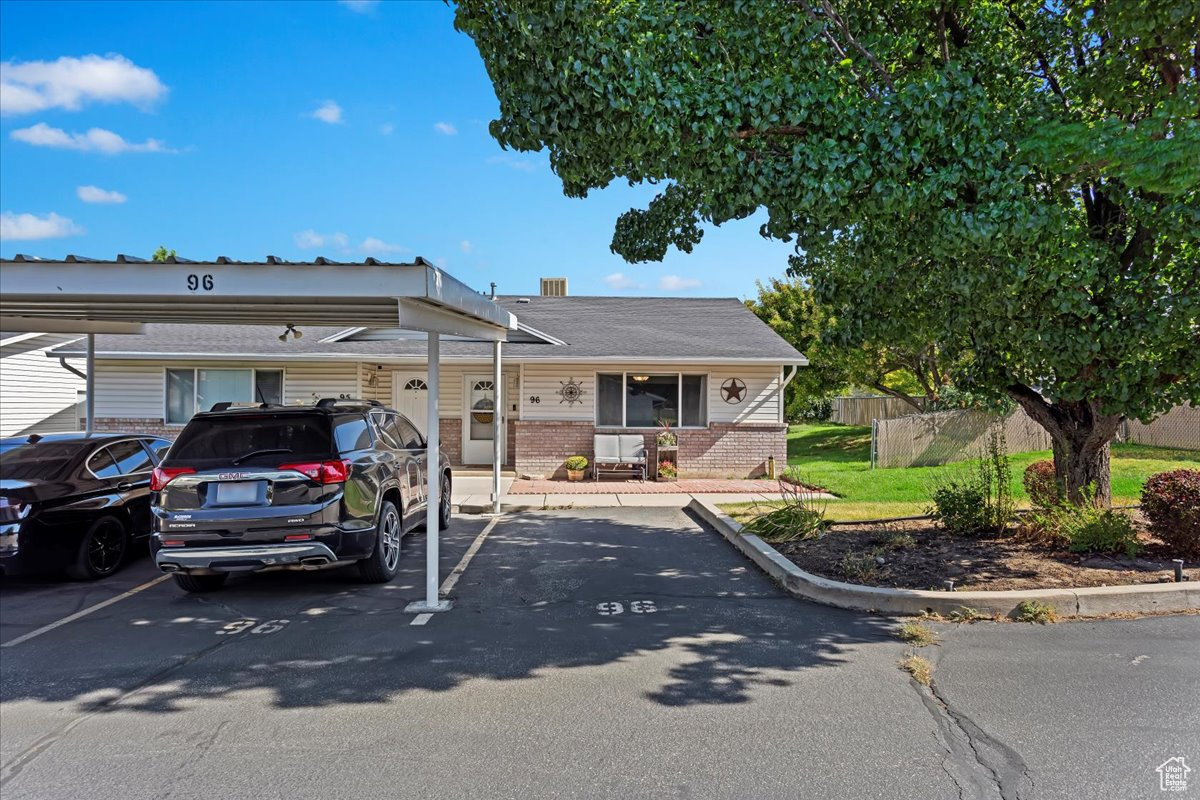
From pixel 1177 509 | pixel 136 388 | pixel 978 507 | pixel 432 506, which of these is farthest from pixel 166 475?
pixel 136 388

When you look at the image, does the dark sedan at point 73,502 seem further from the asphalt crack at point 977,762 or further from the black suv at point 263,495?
the asphalt crack at point 977,762

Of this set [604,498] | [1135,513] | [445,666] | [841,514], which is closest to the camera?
[445,666]

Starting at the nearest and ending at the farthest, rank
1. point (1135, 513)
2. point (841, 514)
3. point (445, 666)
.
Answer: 1. point (445, 666)
2. point (1135, 513)
3. point (841, 514)

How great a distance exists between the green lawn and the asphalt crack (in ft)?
19.5

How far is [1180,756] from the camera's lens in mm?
3594

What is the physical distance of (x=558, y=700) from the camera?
434 centimetres

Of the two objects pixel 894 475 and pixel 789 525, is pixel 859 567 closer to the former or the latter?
pixel 789 525

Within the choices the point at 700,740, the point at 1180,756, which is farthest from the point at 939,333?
the point at 700,740

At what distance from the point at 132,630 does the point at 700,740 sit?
472cm

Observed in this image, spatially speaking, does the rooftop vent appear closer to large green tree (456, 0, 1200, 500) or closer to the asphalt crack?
large green tree (456, 0, 1200, 500)

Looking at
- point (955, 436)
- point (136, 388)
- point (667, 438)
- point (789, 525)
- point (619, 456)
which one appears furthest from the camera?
point (955, 436)

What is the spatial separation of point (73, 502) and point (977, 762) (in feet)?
25.8

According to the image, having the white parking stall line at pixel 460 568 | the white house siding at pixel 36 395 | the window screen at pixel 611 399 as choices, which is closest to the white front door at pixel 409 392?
the window screen at pixel 611 399

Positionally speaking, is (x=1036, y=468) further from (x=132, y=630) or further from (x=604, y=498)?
(x=132, y=630)
